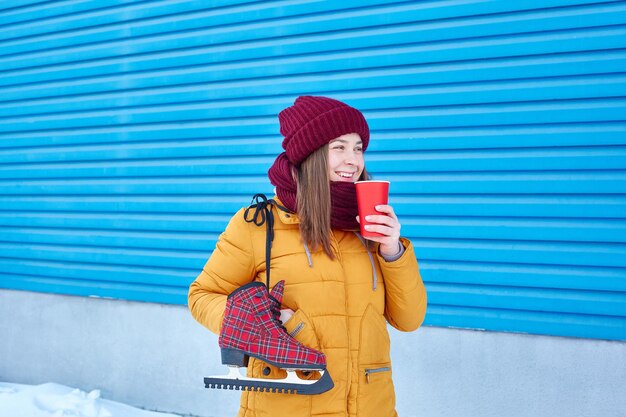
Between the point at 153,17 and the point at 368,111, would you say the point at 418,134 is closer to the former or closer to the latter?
the point at 368,111

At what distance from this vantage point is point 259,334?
67.7 inches

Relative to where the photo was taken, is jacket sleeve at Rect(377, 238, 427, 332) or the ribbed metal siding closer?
jacket sleeve at Rect(377, 238, 427, 332)

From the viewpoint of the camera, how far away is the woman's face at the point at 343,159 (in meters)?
2.04

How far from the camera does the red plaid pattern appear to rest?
5.56ft

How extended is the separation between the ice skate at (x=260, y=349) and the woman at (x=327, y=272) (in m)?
0.12

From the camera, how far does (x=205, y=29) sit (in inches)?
178

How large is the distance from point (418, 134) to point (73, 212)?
3.17 meters

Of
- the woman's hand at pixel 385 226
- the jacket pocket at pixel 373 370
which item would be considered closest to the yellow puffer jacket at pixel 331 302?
the jacket pocket at pixel 373 370

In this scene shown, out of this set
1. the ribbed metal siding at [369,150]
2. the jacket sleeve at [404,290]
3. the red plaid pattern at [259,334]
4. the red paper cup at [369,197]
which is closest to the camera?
the red plaid pattern at [259,334]

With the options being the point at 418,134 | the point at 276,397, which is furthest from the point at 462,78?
the point at 276,397

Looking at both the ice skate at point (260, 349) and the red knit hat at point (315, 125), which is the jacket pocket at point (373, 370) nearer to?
the ice skate at point (260, 349)

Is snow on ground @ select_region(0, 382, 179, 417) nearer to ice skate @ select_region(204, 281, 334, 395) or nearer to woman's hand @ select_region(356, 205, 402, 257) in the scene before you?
ice skate @ select_region(204, 281, 334, 395)

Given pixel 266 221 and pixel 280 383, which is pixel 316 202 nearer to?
pixel 266 221

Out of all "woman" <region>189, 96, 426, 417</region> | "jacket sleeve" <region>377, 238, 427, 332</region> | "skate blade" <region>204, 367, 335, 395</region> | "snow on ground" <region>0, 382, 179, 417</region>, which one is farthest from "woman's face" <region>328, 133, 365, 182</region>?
"snow on ground" <region>0, 382, 179, 417</region>
